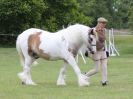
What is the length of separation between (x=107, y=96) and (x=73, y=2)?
1284 inches

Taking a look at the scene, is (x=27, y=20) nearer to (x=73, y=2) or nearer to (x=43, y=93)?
(x=73, y=2)

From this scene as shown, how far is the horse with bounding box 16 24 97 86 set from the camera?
12.7 m

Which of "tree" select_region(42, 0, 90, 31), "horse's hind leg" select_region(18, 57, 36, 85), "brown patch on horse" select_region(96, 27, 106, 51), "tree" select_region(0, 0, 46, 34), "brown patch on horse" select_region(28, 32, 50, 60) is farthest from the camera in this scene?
"tree" select_region(42, 0, 90, 31)

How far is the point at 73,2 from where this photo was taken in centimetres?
4266

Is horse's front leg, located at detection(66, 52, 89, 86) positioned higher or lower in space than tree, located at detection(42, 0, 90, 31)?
higher

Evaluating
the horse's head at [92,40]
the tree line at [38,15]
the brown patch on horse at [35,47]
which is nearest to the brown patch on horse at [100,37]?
the horse's head at [92,40]

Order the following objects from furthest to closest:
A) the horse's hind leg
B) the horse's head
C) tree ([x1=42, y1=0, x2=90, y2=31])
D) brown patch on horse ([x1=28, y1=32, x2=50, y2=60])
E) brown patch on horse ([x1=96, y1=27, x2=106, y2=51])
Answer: tree ([x1=42, y1=0, x2=90, y2=31]) → the horse's hind leg → brown patch on horse ([x1=28, y1=32, x2=50, y2=60]) → brown patch on horse ([x1=96, y1=27, x2=106, y2=51]) → the horse's head

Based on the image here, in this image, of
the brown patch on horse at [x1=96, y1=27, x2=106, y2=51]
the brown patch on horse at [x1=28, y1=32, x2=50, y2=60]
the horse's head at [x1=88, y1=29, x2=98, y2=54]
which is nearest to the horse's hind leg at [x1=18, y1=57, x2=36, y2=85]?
the brown patch on horse at [x1=28, y1=32, x2=50, y2=60]

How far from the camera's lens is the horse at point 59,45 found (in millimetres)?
12703

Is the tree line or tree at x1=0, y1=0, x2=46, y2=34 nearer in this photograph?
tree at x1=0, y1=0, x2=46, y2=34

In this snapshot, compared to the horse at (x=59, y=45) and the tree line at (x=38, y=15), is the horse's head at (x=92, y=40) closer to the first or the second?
the horse at (x=59, y=45)

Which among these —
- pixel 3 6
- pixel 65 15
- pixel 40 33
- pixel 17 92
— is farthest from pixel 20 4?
pixel 17 92

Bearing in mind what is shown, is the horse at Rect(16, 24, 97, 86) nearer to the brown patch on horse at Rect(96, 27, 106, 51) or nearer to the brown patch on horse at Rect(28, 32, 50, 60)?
the brown patch on horse at Rect(28, 32, 50, 60)

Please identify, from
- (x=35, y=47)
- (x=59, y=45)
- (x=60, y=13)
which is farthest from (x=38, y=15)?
(x=59, y=45)
